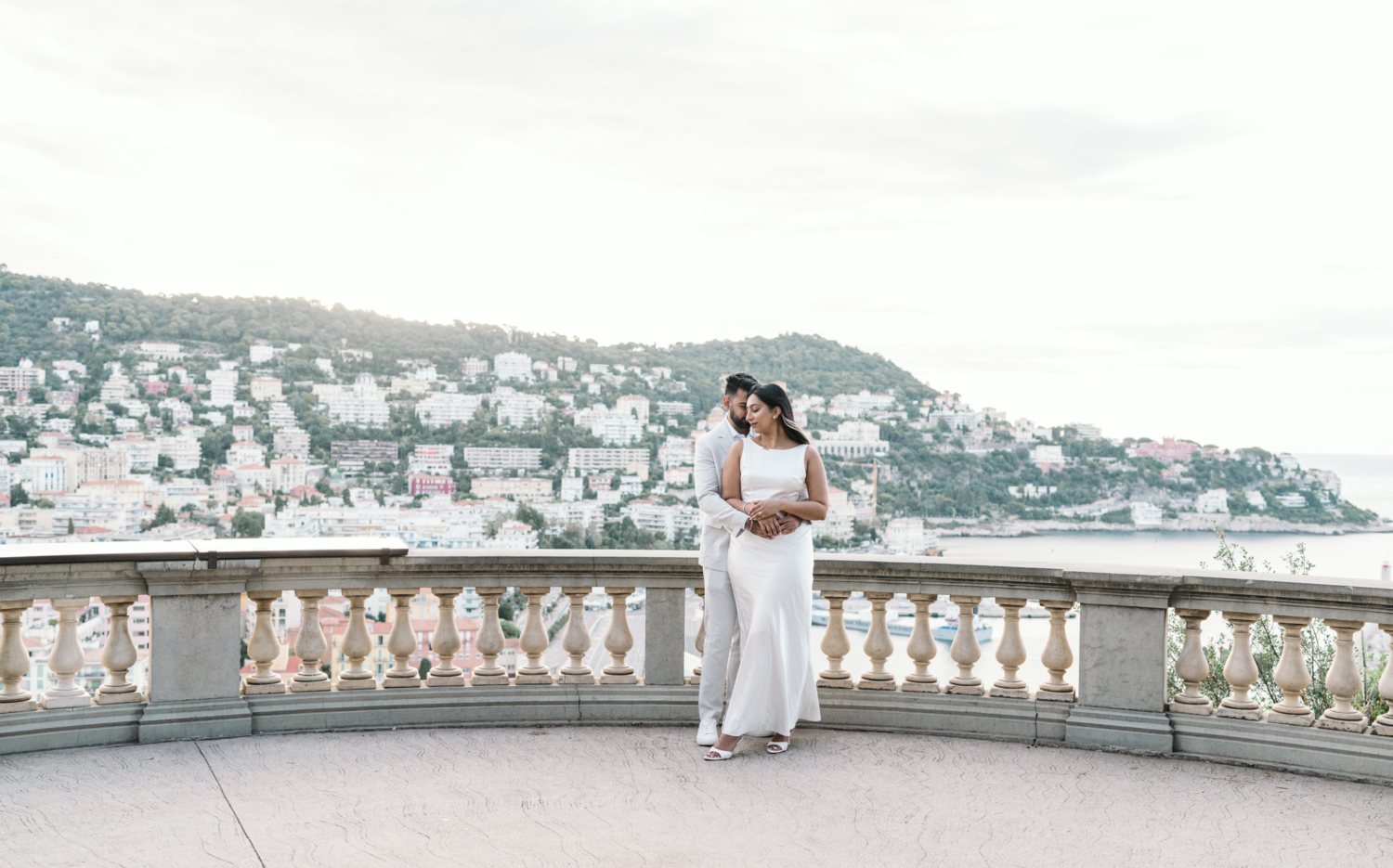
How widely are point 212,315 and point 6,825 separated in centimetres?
6717

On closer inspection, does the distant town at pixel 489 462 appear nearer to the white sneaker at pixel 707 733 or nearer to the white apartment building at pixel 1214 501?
the white apartment building at pixel 1214 501

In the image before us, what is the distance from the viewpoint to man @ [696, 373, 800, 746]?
15.0 feet

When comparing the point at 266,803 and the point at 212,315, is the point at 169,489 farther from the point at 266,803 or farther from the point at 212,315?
the point at 266,803

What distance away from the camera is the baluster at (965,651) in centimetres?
478

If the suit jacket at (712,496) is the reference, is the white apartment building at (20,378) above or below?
above

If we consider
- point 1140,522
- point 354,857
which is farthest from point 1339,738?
point 1140,522

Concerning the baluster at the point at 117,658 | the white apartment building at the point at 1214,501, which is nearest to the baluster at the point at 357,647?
the baluster at the point at 117,658

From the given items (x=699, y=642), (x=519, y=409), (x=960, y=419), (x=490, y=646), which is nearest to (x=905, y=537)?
(x=960, y=419)

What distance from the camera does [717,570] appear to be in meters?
4.59

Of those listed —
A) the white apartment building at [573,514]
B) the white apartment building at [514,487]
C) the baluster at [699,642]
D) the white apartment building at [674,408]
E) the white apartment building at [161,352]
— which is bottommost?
the white apartment building at [573,514]

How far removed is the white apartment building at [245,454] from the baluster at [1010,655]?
53445 millimetres

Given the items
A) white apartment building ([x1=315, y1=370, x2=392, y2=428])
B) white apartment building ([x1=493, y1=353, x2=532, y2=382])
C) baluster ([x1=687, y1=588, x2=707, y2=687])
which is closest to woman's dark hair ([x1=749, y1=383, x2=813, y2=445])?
baluster ([x1=687, y1=588, x2=707, y2=687])

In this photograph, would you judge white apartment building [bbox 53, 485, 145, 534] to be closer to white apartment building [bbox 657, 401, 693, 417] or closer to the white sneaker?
white apartment building [bbox 657, 401, 693, 417]

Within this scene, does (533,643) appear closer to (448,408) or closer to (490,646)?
(490,646)
